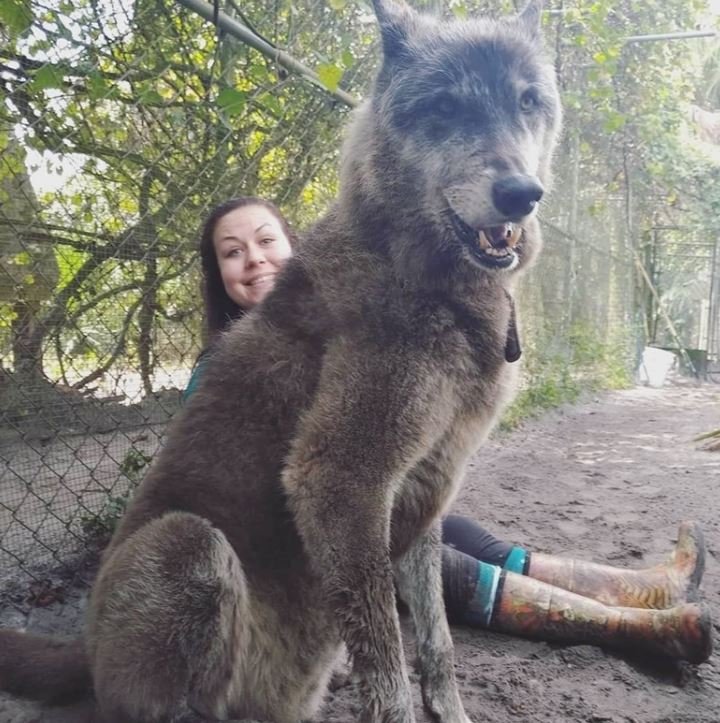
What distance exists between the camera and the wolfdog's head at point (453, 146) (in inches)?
77.9

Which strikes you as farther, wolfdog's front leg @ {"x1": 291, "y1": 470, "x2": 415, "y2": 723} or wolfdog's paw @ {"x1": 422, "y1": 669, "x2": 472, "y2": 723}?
wolfdog's paw @ {"x1": 422, "y1": 669, "x2": 472, "y2": 723}

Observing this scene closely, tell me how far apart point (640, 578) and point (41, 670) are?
7.79ft

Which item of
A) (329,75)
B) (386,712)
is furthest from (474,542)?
(329,75)

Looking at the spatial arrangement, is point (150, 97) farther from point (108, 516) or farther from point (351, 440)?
point (351, 440)

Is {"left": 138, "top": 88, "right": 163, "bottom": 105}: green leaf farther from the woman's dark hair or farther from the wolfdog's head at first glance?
the wolfdog's head

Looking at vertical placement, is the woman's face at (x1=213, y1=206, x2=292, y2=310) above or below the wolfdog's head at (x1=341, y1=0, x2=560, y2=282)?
below

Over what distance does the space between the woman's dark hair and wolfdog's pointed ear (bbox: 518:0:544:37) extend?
1.33 m

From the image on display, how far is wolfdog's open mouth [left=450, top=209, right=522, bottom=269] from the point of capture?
2045mm

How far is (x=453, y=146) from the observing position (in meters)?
2.05

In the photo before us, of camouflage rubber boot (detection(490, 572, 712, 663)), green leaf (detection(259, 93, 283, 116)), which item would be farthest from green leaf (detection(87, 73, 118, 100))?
camouflage rubber boot (detection(490, 572, 712, 663))

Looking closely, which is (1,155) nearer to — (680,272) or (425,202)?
(425,202)

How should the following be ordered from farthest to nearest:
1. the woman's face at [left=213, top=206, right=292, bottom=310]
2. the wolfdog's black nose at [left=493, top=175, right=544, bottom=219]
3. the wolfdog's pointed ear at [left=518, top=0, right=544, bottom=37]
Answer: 1. the woman's face at [left=213, top=206, right=292, bottom=310]
2. the wolfdog's pointed ear at [left=518, top=0, right=544, bottom=37]
3. the wolfdog's black nose at [left=493, top=175, right=544, bottom=219]

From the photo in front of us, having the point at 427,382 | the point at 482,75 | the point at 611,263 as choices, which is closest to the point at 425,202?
the point at 482,75

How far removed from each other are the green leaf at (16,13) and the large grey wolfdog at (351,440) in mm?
1254
